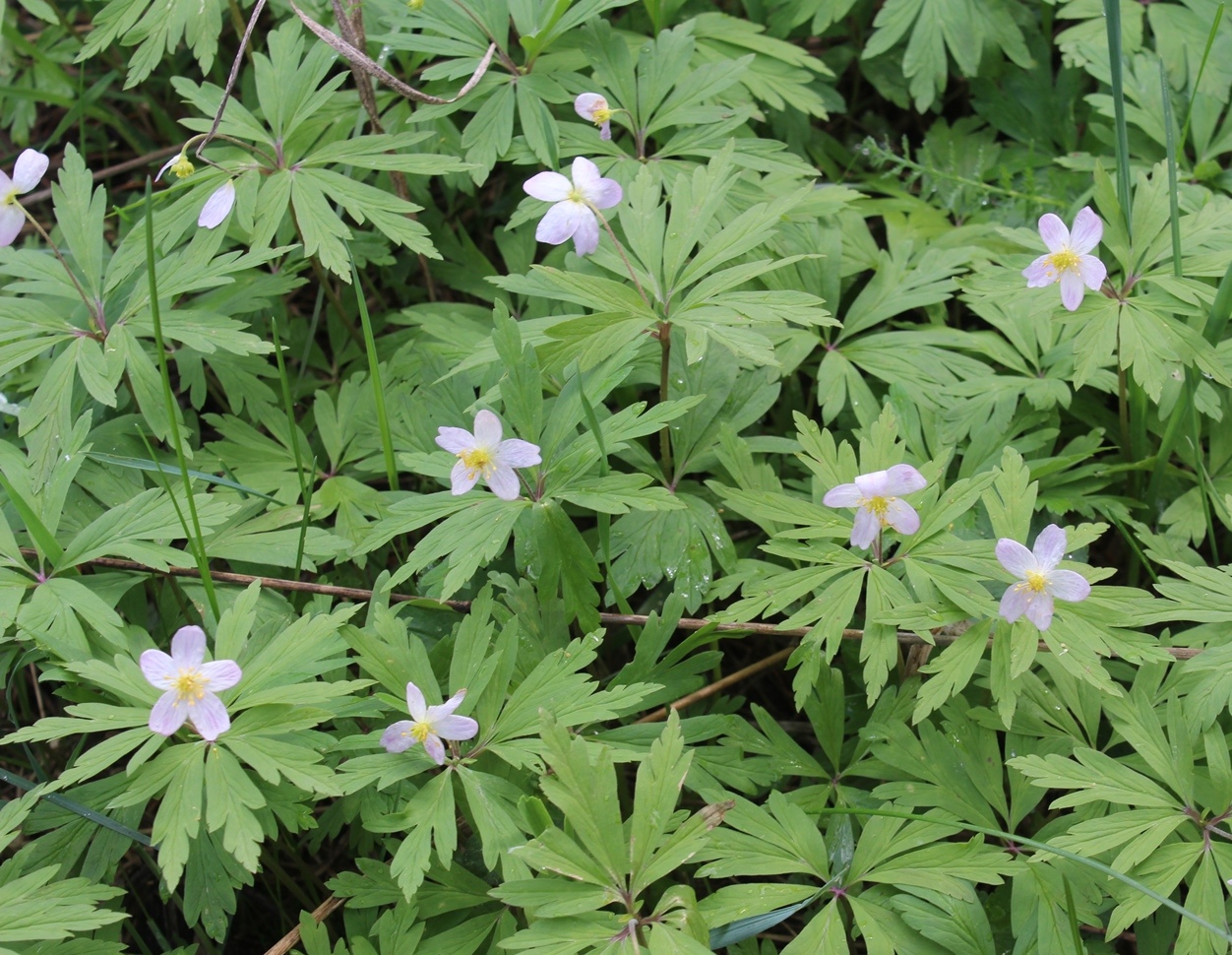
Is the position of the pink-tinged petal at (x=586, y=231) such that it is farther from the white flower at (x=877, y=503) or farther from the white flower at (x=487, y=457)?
the white flower at (x=877, y=503)

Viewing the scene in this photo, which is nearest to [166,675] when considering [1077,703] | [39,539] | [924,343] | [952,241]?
[39,539]

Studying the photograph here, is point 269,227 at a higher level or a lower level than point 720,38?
lower

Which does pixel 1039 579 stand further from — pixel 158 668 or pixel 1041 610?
pixel 158 668

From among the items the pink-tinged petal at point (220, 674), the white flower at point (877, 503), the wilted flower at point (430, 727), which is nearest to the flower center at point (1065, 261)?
the white flower at point (877, 503)

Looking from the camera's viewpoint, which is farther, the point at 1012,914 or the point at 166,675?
the point at 1012,914

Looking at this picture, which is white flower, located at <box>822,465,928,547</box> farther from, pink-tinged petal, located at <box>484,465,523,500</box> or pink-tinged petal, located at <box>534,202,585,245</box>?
pink-tinged petal, located at <box>534,202,585,245</box>

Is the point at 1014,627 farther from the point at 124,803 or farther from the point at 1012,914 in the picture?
the point at 124,803

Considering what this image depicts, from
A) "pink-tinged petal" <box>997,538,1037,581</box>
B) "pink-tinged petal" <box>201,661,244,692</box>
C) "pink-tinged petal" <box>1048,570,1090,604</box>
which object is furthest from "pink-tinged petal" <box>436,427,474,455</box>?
"pink-tinged petal" <box>1048,570,1090,604</box>
